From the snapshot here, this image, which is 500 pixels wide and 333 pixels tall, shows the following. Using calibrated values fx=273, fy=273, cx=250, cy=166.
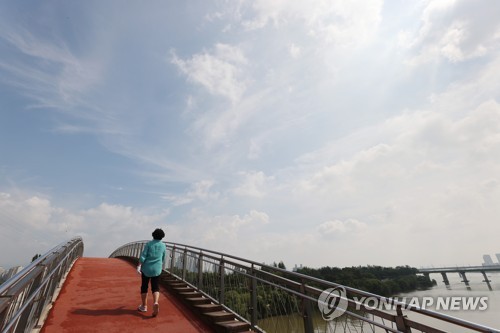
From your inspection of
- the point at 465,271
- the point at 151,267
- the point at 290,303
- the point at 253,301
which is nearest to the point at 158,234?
the point at 151,267

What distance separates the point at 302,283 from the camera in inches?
175

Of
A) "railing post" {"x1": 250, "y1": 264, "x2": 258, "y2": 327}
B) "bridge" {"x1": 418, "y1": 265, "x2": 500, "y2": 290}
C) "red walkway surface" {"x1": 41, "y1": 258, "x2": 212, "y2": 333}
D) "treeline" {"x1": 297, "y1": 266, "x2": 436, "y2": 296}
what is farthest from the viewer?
"bridge" {"x1": 418, "y1": 265, "x2": 500, "y2": 290}

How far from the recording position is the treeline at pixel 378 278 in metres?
47.2

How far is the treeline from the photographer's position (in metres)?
47.2

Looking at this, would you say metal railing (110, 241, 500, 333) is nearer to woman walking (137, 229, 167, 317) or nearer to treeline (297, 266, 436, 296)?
woman walking (137, 229, 167, 317)

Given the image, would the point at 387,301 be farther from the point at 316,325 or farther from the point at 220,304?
the point at 220,304

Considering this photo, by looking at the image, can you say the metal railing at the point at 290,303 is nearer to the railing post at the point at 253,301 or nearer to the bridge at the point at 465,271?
the railing post at the point at 253,301

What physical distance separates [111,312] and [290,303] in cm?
400

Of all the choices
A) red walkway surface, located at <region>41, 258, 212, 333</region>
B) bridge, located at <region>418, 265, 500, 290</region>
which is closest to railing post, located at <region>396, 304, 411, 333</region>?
red walkway surface, located at <region>41, 258, 212, 333</region>

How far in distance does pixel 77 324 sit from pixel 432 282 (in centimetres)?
10869

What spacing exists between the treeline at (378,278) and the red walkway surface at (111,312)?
34246 millimetres

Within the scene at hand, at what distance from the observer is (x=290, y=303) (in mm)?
4543

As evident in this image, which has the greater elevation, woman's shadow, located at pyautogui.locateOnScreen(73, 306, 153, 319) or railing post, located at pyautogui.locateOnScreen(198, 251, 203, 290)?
railing post, located at pyautogui.locateOnScreen(198, 251, 203, 290)

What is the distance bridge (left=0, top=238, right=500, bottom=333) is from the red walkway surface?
0.02 metres
